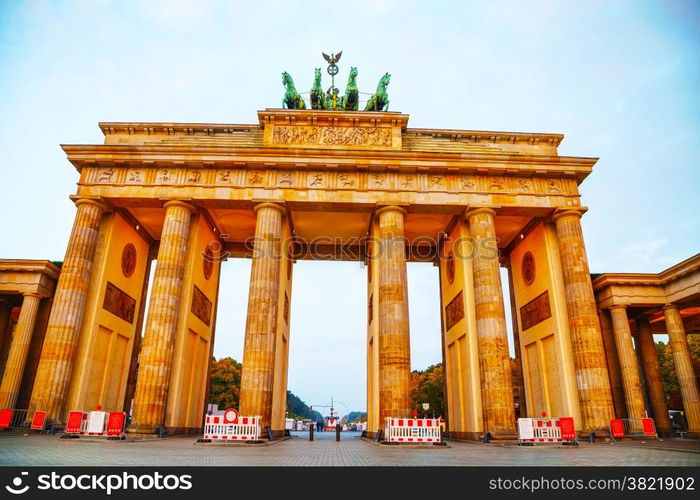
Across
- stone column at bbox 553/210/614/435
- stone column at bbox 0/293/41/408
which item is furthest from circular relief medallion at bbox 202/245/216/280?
stone column at bbox 553/210/614/435

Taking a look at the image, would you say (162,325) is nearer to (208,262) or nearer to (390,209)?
(208,262)

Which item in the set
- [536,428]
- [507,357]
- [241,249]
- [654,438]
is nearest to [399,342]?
[507,357]

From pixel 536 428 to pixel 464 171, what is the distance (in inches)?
538

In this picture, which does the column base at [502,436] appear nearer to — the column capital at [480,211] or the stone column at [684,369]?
the column capital at [480,211]

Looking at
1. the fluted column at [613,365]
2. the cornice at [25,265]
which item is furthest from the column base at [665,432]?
the cornice at [25,265]

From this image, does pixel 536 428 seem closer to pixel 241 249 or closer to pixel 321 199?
pixel 321 199

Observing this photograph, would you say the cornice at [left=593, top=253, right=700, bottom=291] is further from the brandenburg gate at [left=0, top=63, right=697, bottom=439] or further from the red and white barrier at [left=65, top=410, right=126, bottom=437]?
the red and white barrier at [left=65, top=410, right=126, bottom=437]

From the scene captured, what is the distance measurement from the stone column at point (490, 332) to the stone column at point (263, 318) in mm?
10521

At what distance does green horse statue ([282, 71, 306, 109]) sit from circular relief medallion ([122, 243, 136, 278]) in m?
13.2

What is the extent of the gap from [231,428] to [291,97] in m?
20.1

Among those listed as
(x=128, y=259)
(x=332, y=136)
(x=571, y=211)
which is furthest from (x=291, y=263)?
(x=571, y=211)

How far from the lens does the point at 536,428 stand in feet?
57.9

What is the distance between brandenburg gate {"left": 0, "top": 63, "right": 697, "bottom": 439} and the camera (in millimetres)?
20938

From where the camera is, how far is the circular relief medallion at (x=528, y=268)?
26769mm
